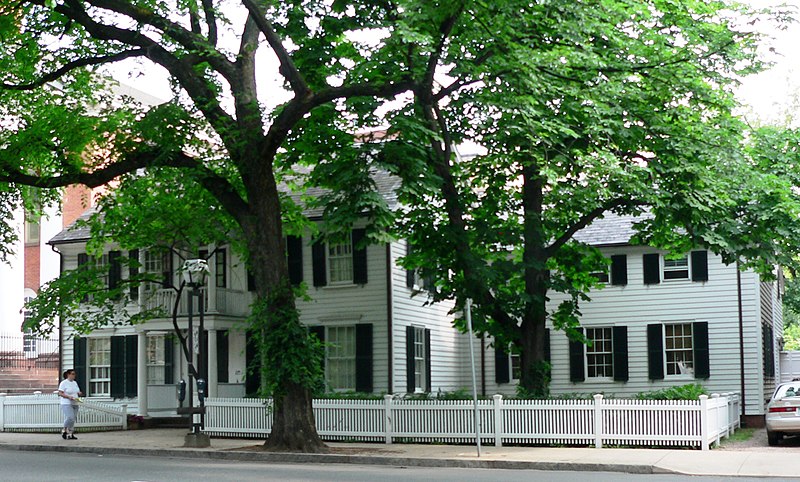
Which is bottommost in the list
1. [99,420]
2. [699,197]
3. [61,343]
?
[99,420]

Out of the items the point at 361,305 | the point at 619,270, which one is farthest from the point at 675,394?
the point at 361,305

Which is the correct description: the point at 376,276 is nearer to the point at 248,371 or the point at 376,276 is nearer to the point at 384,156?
the point at 248,371

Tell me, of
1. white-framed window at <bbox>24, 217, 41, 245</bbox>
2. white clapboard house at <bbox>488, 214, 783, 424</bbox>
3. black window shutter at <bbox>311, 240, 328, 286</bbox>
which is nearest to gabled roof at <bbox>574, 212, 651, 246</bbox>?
white clapboard house at <bbox>488, 214, 783, 424</bbox>

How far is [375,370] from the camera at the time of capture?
2962cm

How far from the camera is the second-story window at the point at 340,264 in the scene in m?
30.4

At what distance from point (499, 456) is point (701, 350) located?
13099mm

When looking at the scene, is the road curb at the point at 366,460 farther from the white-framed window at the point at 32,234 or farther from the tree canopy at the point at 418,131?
the white-framed window at the point at 32,234

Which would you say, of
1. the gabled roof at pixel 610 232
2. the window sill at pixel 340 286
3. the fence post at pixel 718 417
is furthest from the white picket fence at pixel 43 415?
the fence post at pixel 718 417

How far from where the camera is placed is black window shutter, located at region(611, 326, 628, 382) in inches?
1247

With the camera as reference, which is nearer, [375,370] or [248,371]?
[248,371]

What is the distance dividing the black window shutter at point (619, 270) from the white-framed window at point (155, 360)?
46.4ft

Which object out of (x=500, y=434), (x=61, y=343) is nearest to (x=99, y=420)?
(x=61, y=343)

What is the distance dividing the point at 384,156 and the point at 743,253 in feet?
24.9

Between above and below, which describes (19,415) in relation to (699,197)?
below
